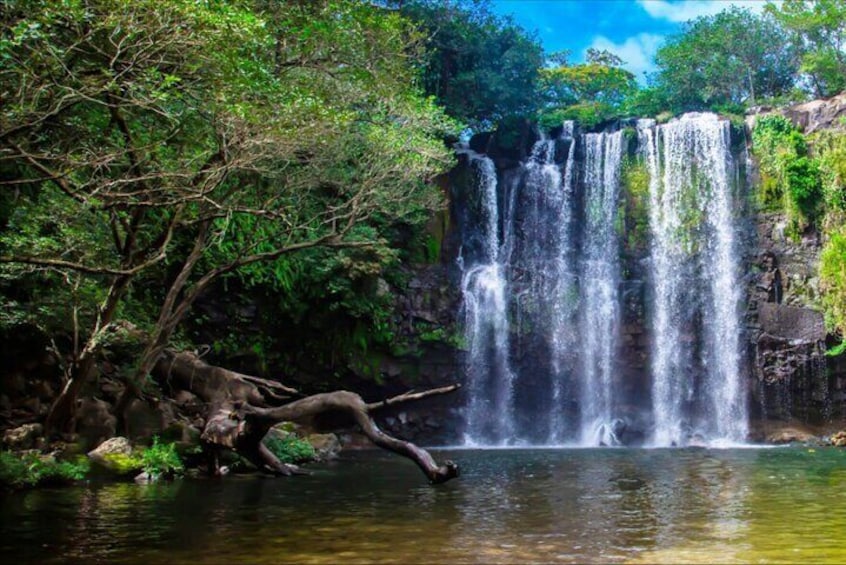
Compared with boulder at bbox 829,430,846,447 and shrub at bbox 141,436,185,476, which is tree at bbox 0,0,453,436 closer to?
shrub at bbox 141,436,185,476

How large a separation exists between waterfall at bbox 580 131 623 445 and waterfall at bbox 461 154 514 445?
2513 mm

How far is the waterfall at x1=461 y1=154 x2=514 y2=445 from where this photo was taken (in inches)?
958

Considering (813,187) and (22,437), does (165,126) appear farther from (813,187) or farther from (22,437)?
(813,187)

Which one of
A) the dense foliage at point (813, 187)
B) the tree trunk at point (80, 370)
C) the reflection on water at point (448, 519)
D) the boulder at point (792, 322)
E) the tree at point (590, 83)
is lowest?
the reflection on water at point (448, 519)

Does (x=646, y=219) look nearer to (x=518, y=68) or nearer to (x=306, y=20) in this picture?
(x=518, y=68)

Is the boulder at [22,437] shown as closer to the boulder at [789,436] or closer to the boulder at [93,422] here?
the boulder at [93,422]

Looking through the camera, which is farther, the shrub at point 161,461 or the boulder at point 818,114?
the boulder at point 818,114

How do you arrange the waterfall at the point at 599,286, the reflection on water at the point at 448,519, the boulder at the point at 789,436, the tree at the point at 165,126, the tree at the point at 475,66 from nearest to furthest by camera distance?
the reflection on water at the point at 448,519 → the tree at the point at 165,126 → the boulder at the point at 789,436 → the waterfall at the point at 599,286 → the tree at the point at 475,66

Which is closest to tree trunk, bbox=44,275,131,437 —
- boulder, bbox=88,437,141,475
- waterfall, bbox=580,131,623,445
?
boulder, bbox=88,437,141,475

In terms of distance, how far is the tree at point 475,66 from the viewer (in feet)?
104

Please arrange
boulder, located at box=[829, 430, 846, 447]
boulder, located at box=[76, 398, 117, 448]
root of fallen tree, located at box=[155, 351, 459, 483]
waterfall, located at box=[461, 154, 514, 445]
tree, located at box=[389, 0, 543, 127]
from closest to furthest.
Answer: root of fallen tree, located at box=[155, 351, 459, 483] < boulder, located at box=[76, 398, 117, 448] < boulder, located at box=[829, 430, 846, 447] < waterfall, located at box=[461, 154, 514, 445] < tree, located at box=[389, 0, 543, 127]

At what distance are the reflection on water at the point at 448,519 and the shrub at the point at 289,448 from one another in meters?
1.56

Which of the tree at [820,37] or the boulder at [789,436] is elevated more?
the tree at [820,37]

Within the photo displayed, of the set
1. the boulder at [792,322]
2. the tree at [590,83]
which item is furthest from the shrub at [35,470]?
the tree at [590,83]
